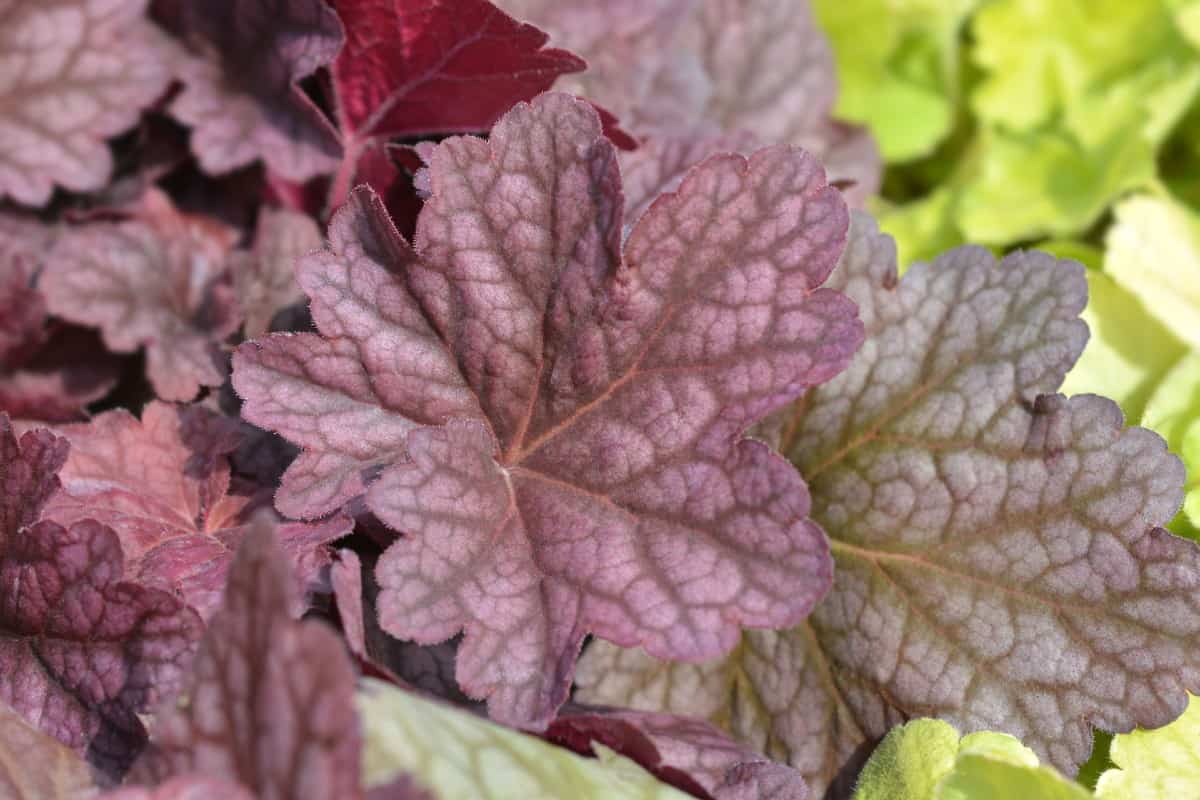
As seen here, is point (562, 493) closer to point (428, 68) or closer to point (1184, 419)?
point (428, 68)

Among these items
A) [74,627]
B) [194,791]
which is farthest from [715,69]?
[194,791]

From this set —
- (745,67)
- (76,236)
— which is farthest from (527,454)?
(745,67)

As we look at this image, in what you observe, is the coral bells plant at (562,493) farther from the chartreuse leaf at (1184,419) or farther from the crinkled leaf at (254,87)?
the chartreuse leaf at (1184,419)

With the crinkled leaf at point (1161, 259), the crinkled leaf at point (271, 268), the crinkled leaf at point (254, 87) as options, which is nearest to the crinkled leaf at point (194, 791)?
the crinkled leaf at point (271, 268)

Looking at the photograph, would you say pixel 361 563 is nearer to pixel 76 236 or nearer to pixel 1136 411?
pixel 76 236

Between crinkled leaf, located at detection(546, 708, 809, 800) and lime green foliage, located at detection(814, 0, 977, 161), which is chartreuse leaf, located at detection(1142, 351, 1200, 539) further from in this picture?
lime green foliage, located at detection(814, 0, 977, 161)
